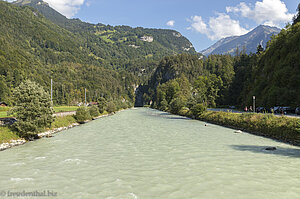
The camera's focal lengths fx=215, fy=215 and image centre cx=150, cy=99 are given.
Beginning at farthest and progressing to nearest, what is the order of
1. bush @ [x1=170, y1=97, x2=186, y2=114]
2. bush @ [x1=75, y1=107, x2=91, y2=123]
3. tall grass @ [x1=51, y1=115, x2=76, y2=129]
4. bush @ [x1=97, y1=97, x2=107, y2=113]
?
bush @ [x1=97, y1=97, x2=107, y2=113] < bush @ [x1=170, y1=97, x2=186, y2=114] < bush @ [x1=75, y1=107, x2=91, y2=123] < tall grass @ [x1=51, y1=115, x2=76, y2=129]

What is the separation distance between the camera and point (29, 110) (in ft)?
112

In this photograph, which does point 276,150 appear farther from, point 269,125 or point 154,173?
point 154,173

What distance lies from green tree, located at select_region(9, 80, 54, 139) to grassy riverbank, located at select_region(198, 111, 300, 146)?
3730cm

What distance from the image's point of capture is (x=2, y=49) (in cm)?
18412

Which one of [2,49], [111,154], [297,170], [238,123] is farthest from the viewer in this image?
[2,49]

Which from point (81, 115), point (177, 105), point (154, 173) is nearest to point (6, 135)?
point (154, 173)

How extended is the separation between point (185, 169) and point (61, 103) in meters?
187

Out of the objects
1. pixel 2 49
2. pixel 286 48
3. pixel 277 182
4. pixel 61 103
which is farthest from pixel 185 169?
pixel 2 49

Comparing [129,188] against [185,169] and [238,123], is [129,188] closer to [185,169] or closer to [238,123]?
[185,169]

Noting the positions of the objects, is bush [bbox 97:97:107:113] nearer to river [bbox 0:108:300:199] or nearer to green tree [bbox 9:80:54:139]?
green tree [bbox 9:80:54:139]

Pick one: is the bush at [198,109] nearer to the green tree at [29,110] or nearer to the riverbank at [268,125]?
the riverbank at [268,125]

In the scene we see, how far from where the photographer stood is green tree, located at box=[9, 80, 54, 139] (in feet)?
109

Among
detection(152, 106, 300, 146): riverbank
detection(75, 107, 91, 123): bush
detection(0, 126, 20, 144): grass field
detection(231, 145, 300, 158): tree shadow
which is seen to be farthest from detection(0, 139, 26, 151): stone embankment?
detection(152, 106, 300, 146): riverbank

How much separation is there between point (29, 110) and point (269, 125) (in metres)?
39.6
